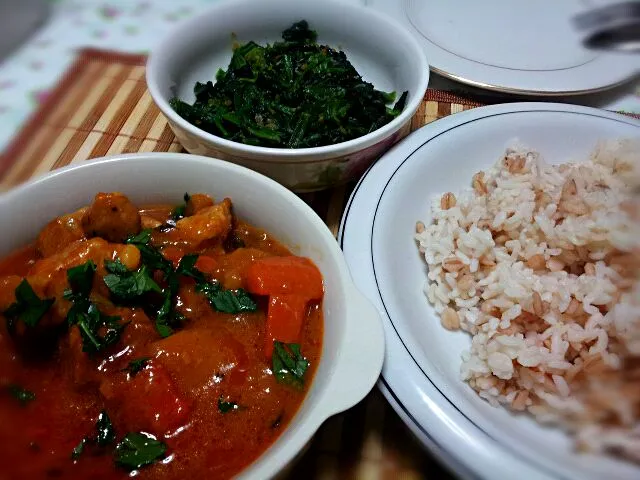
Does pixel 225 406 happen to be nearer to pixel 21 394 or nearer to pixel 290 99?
pixel 21 394

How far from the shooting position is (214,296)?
1271 millimetres

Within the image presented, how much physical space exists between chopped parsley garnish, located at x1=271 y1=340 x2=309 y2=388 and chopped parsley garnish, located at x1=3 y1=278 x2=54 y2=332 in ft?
1.63

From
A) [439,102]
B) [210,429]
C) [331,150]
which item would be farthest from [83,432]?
[439,102]

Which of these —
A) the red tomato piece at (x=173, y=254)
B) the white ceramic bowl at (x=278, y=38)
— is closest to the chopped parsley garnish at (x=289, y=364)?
the red tomato piece at (x=173, y=254)

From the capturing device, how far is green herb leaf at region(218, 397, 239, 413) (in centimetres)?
112

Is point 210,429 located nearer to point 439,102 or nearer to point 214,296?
point 214,296

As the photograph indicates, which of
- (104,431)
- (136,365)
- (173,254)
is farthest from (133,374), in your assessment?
(173,254)

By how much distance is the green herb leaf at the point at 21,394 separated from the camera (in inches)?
43.1

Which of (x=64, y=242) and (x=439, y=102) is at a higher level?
(x=64, y=242)

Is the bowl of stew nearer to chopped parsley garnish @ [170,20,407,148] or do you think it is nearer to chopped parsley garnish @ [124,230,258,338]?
chopped parsley garnish @ [124,230,258,338]

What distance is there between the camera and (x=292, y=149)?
156 cm

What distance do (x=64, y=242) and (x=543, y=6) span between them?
2460 mm

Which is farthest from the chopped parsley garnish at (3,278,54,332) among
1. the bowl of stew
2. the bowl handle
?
the bowl handle

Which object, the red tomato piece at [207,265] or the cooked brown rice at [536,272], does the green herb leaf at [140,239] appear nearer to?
the red tomato piece at [207,265]
